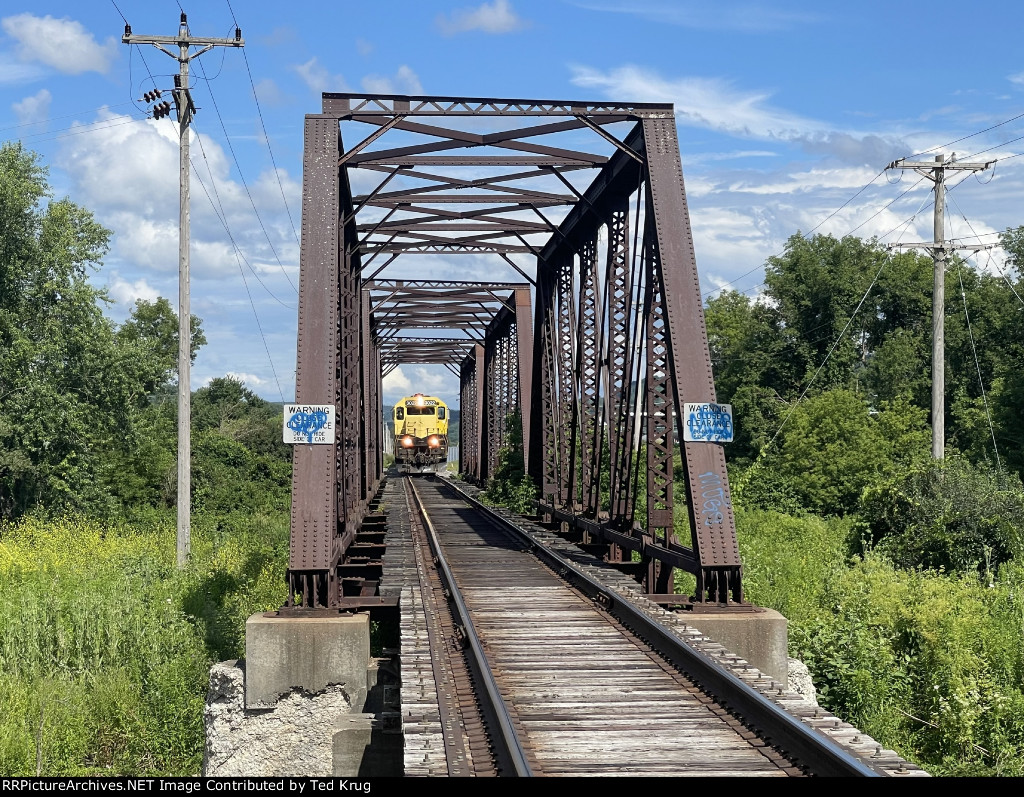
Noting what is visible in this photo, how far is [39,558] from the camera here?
22.2 meters

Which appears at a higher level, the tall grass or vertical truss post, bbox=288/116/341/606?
vertical truss post, bbox=288/116/341/606

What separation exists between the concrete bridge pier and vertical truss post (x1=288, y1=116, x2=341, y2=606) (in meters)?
Answer: 0.58

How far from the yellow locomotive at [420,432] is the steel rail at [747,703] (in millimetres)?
49089

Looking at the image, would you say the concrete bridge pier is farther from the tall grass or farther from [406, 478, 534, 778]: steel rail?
the tall grass

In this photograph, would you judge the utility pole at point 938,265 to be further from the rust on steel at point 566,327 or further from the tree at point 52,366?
the tree at point 52,366

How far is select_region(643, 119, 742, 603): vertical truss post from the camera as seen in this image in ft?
34.3

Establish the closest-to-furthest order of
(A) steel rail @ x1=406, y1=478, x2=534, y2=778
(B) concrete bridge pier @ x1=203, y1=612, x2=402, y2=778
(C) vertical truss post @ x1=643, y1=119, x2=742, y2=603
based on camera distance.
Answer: (A) steel rail @ x1=406, y1=478, x2=534, y2=778
(B) concrete bridge pier @ x1=203, y1=612, x2=402, y2=778
(C) vertical truss post @ x1=643, y1=119, x2=742, y2=603

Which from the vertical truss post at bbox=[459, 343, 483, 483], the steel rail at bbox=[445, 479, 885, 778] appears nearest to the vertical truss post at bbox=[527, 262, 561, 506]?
the steel rail at bbox=[445, 479, 885, 778]

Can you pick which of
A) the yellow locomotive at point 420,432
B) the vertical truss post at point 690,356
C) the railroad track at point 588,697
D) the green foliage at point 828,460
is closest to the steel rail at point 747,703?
the railroad track at point 588,697

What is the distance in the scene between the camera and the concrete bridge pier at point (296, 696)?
9352mm

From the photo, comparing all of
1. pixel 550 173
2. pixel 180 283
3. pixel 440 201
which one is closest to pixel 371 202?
pixel 440 201

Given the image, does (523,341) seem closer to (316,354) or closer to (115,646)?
(115,646)
